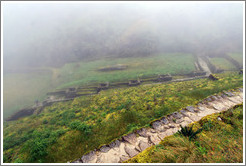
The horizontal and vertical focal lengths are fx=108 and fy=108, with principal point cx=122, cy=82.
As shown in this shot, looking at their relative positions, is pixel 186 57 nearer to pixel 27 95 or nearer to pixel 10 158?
pixel 10 158

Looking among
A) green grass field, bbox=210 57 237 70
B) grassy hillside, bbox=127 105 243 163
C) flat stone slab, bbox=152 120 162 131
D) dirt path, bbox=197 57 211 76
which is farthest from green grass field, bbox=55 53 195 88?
grassy hillside, bbox=127 105 243 163

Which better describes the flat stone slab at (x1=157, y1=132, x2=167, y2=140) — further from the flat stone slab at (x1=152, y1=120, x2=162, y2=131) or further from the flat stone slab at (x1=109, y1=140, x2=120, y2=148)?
the flat stone slab at (x1=109, y1=140, x2=120, y2=148)

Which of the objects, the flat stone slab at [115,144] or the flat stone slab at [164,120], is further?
the flat stone slab at [164,120]

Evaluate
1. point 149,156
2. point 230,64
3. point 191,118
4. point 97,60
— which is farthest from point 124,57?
point 149,156

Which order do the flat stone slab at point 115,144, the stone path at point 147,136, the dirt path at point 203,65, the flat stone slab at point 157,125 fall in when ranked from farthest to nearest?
the dirt path at point 203,65
the flat stone slab at point 157,125
the flat stone slab at point 115,144
the stone path at point 147,136

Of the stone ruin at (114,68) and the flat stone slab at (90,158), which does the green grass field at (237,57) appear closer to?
the stone ruin at (114,68)

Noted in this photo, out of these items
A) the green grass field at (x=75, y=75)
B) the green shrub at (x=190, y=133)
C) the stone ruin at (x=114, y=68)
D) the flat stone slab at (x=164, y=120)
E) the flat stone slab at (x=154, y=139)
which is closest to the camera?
the green shrub at (x=190, y=133)

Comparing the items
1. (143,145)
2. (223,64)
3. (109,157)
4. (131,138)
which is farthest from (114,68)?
(223,64)

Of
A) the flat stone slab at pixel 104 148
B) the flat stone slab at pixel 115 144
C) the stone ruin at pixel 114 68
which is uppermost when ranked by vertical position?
the flat stone slab at pixel 115 144

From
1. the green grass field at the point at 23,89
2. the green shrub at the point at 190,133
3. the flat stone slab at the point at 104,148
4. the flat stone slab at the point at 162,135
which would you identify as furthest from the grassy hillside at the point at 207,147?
the green grass field at the point at 23,89
